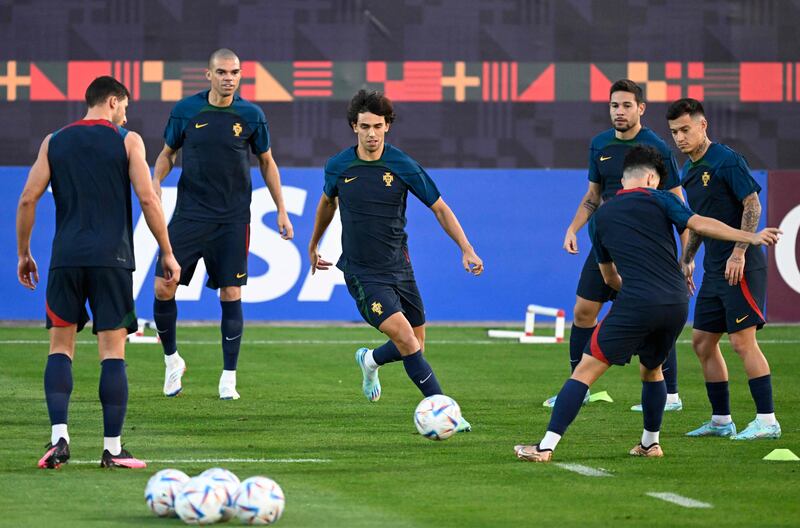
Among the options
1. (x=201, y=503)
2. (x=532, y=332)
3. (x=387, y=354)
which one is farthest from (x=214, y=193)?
(x=532, y=332)

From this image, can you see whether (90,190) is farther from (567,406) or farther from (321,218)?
(567,406)

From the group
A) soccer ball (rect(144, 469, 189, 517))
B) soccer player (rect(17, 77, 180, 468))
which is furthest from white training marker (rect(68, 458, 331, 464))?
soccer ball (rect(144, 469, 189, 517))

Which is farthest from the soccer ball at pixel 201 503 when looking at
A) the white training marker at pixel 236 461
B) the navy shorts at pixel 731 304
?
the navy shorts at pixel 731 304

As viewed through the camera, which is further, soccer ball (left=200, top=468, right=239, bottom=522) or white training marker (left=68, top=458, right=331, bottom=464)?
white training marker (left=68, top=458, right=331, bottom=464)

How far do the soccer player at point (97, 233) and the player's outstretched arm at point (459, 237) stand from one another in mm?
1969

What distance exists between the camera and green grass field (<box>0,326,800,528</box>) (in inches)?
252

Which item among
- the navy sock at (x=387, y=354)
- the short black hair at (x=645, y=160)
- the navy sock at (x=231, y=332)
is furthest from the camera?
the navy sock at (x=231, y=332)

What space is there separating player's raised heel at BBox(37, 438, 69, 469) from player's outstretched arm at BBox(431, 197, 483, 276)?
8.54 ft

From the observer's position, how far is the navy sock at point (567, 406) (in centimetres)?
780

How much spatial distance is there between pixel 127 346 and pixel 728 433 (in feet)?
25.8

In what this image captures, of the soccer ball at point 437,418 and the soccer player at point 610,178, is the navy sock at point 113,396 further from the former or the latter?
the soccer player at point 610,178

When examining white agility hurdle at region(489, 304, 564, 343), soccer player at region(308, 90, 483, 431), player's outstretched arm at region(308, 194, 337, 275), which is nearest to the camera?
soccer player at region(308, 90, 483, 431)

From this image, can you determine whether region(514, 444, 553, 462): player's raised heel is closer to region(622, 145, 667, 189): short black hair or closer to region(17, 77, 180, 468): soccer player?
region(622, 145, 667, 189): short black hair

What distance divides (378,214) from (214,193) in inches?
84.1
